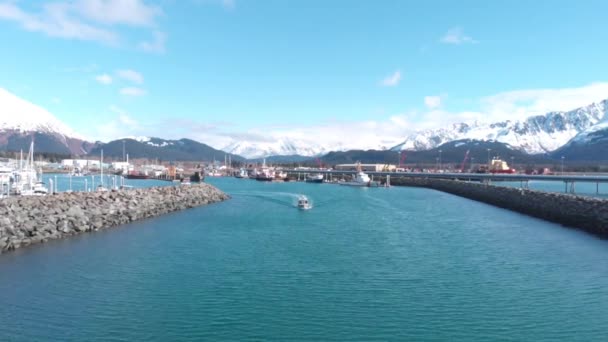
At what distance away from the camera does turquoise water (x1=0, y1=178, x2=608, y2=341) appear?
9578 millimetres

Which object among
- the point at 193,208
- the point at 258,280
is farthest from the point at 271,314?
the point at 193,208

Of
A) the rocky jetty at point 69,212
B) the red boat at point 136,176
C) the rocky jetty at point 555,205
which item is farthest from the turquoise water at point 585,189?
the red boat at point 136,176

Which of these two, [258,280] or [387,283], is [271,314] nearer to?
[258,280]

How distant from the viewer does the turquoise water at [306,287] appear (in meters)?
9.58

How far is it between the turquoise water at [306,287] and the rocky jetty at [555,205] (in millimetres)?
2084

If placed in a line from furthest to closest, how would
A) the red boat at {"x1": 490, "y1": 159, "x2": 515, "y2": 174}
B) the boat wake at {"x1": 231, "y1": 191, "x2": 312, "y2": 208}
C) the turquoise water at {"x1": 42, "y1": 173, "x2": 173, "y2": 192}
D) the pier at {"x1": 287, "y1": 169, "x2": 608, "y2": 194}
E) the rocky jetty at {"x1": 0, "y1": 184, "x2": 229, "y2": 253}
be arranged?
the red boat at {"x1": 490, "y1": 159, "x2": 515, "y2": 174} → the turquoise water at {"x1": 42, "y1": 173, "x2": 173, "y2": 192} → the pier at {"x1": 287, "y1": 169, "x2": 608, "y2": 194} → the boat wake at {"x1": 231, "y1": 191, "x2": 312, "y2": 208} → the rocky jetty at {"x1": 0, "y1": 184, "x2": 229, "y2": 253}

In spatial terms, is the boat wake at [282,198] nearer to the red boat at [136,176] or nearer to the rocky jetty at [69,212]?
the rocky jetty at [69,212]

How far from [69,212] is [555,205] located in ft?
74.4

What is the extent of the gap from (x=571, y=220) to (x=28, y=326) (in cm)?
2243

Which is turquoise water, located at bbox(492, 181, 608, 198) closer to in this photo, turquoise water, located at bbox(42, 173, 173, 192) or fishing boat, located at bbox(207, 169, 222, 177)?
turquoise water, located at bbox(42, 173, 173, 192)

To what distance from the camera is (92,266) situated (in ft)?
46.2

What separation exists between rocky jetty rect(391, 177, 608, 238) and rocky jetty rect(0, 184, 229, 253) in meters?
19.7

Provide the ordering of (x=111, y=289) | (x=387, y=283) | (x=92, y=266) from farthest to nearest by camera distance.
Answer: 1. (x=92, y=266)
2. (x=387, y=283)
3. (x=111, y=289)

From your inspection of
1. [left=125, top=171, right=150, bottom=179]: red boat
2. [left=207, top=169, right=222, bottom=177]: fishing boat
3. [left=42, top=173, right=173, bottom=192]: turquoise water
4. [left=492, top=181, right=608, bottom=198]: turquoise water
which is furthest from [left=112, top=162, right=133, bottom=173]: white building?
[left=492, top=181, right=608, bottom=198]: turquoise water
